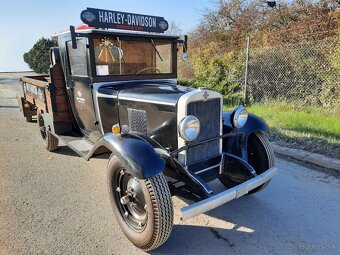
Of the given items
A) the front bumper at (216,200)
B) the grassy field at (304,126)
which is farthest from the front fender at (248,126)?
the grassy field at (304,126)

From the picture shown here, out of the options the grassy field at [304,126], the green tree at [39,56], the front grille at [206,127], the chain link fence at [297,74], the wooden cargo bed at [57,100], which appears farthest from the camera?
the green tree at [39,56]

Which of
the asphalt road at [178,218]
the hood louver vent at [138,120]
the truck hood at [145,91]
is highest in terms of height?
the truck hood at [145,91]

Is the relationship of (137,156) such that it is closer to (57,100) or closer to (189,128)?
(189,128)

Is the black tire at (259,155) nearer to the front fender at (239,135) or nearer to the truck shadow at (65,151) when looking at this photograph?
the front fender at (239,135)

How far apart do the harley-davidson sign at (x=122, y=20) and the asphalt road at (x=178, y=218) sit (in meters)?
2.07

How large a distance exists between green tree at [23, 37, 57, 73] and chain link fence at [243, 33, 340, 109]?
15.4 metres

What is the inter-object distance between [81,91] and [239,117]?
88.1 inches

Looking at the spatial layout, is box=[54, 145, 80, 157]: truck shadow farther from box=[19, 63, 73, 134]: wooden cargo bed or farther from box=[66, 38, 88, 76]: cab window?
box=[66, 38, 88, 76]: cab window

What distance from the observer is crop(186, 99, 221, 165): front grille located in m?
3.02

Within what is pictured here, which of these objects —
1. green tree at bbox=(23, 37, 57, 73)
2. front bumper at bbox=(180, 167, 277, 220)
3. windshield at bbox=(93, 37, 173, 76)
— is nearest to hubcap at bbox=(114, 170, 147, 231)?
front bumper at bbox=(180, 167, 277, 220)

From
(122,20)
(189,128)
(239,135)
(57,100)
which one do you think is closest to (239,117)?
(239,135)

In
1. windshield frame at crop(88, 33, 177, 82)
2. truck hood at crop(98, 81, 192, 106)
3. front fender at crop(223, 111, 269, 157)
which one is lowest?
front fender at crop(223, 111, 269, 157)

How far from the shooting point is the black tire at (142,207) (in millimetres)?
2492

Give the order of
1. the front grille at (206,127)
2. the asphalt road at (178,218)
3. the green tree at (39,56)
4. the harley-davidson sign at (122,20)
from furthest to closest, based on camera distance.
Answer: the green tree at (39,56)
the harley-davidson sign at (122,20)
the front grille at (206,127)
the asphalt road at (178,218)
